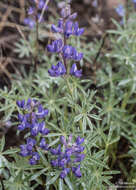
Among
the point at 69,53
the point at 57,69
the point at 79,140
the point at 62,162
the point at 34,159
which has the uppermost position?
the point at 69,53

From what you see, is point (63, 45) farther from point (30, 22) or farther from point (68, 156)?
point (30, 22)

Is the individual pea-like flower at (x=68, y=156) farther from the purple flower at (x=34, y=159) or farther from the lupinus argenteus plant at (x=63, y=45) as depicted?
the lupinus argenteus plant at (x=63, y=45)

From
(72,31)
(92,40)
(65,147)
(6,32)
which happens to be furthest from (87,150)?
(6,32)

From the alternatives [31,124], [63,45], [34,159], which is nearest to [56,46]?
[63,45]

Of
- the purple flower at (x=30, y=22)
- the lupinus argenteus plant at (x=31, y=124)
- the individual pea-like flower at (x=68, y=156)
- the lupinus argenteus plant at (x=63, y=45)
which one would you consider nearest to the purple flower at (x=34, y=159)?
the lupinus argenteus plant at (x=31, y=124)

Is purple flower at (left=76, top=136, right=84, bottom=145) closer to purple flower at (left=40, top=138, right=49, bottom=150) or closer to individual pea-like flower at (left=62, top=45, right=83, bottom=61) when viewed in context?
purple flower at (left=40, top=138, right=49, bottom=150)

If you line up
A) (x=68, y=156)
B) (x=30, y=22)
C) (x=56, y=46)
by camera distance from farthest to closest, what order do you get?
(x=30, y=22), (x=56, y=46), (x=68, y=156)

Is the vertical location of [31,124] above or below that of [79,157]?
above

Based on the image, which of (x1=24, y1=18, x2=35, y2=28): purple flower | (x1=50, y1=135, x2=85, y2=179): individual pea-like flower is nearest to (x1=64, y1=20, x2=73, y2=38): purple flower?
(x1=50, y1=135, x2=85, y2=179): individual pea-like flower
